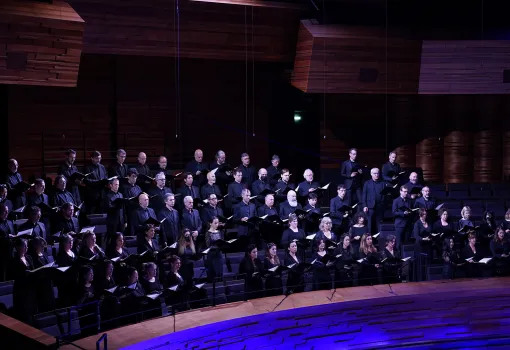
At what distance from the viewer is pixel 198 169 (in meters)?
8.77

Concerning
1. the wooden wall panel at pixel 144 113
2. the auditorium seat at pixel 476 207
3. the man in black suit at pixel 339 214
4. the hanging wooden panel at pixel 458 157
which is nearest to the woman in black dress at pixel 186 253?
the man in black suit at pixel 339 214

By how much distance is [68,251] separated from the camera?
20.8 ft

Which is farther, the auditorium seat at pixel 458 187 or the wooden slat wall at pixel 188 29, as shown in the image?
the auditorium seat at pixel 458 187

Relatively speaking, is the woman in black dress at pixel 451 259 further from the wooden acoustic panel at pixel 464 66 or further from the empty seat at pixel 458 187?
the wooden acoustic panel at pixel 464 66

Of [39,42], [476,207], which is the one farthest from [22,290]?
[476,207]

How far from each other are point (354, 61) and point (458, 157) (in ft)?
7.73

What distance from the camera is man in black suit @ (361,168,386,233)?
8922 mm

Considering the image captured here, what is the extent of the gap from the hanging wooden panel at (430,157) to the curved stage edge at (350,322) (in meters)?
3.85

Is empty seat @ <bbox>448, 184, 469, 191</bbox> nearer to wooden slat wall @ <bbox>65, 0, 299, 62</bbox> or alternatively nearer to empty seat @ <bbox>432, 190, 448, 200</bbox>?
empty seat @ <bbox>432, 190, 448, 200</bbox>

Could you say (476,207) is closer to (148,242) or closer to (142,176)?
(142,176)

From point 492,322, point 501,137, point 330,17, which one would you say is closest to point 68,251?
point 492,322

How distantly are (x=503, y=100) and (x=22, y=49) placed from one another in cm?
653

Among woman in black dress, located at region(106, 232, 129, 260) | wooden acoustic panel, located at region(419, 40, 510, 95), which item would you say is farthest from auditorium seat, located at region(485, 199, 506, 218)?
woman in black dress, located at region(106, 232, 129, 260)

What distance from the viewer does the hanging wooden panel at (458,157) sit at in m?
11.4
